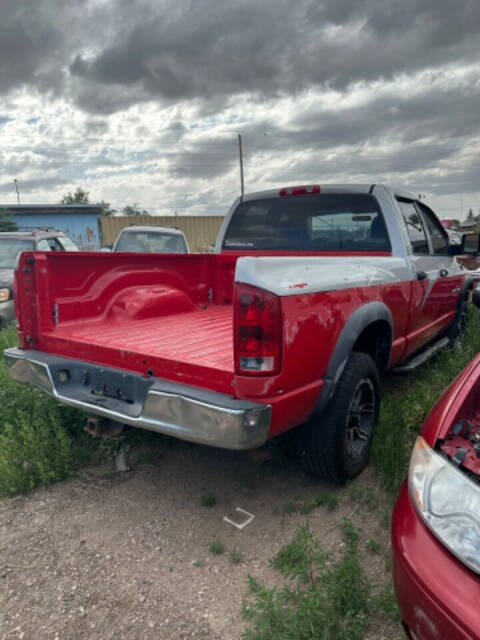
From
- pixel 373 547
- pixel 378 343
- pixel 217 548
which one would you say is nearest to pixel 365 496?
pixel 373 547

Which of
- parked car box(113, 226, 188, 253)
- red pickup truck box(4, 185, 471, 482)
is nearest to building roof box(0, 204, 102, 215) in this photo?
parked car box(113, 226, 188, 253)

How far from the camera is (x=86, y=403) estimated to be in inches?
108

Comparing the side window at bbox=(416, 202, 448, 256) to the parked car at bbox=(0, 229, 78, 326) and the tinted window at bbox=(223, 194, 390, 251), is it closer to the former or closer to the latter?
the tinted window at bbox=(223, 194, 390, 251)

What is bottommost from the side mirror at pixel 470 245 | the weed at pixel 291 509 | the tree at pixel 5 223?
the weed at pixel 291 509

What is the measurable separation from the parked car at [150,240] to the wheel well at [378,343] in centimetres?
649

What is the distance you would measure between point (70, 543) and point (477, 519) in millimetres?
2181

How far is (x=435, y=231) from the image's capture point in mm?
4719

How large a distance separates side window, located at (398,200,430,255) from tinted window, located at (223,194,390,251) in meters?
0.32

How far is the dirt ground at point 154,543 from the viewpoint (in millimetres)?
2109

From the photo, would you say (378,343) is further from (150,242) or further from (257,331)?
(150,242)

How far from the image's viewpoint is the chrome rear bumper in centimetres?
217

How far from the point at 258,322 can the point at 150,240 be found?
7702 millimetres

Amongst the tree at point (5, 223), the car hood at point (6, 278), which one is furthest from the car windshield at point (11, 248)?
the tree at point (5, 223)

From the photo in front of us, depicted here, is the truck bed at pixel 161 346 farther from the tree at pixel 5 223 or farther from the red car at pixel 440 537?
the tree at pixel 5 223
